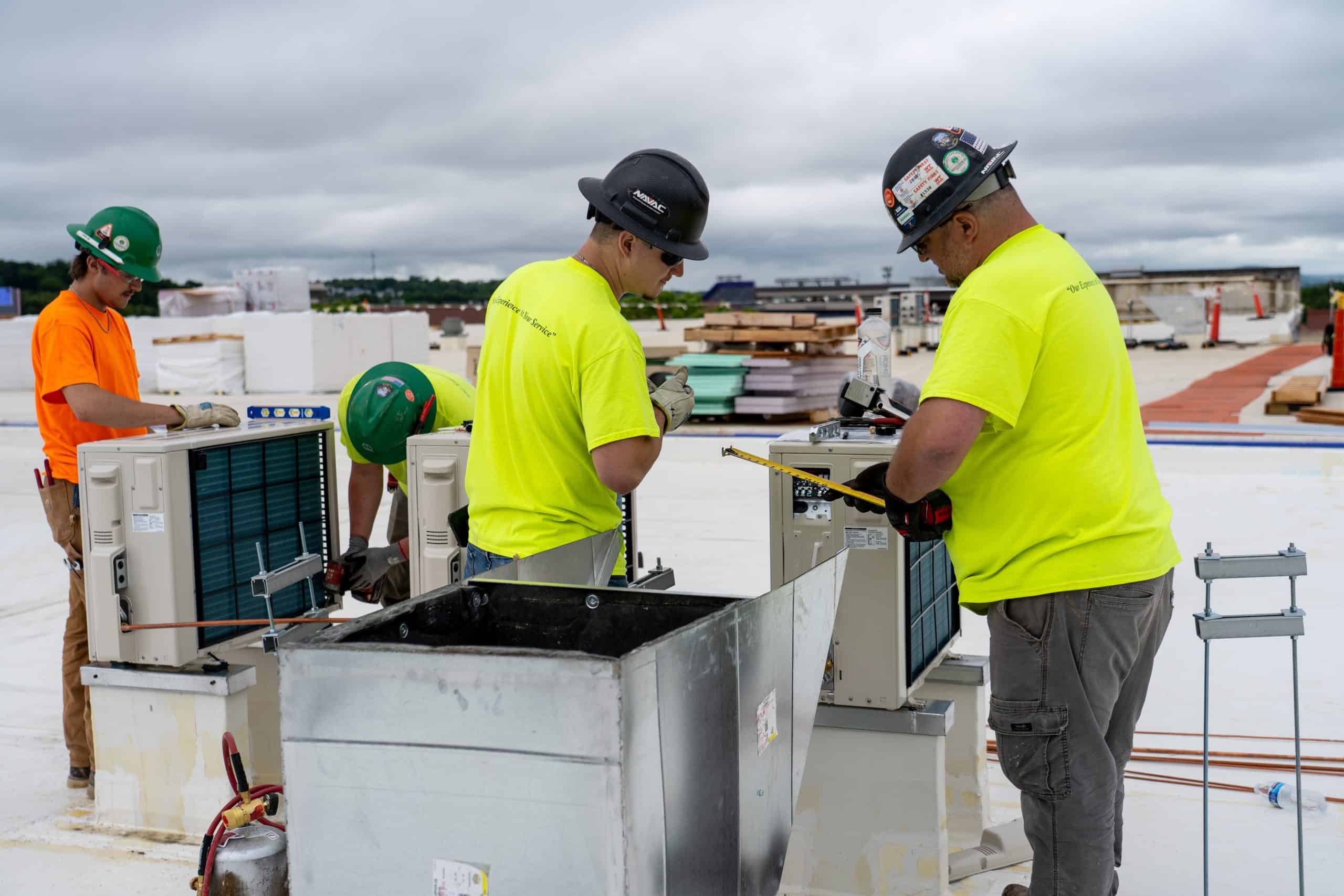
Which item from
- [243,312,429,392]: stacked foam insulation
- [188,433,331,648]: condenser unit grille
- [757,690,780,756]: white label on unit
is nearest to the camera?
[757,690,780,756]: white label on unit

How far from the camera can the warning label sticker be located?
2422mm

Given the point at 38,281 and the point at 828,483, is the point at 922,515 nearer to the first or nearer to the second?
the point at 828,483

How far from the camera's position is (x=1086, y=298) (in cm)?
232

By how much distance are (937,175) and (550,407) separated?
3.29 feet

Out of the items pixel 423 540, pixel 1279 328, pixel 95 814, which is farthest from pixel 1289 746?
pixel 1279 328

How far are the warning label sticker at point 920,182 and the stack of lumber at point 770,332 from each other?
12.0m

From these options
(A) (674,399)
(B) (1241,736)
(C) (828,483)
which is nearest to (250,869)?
(A) (674,399)

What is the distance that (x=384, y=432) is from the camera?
3.86 m

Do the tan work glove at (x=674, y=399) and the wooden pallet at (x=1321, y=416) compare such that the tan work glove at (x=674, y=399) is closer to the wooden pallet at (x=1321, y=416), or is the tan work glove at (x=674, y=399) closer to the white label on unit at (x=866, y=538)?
the white label on unit at (x=866, y=538)

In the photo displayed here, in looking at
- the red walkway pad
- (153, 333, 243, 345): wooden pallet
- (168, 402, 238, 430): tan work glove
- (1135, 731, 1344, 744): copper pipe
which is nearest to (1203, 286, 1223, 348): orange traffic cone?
the red walkway pad

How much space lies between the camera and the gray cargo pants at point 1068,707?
240cm

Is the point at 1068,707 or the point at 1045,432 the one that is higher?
the point at 1045,432

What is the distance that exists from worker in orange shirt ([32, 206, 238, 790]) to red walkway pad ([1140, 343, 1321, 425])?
40.7 feet

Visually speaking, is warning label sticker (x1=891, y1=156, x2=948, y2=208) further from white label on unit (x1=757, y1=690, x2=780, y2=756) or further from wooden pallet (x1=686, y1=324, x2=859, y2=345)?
wooden pallet (x1=686, y1=324, x2=859, y2=345)
